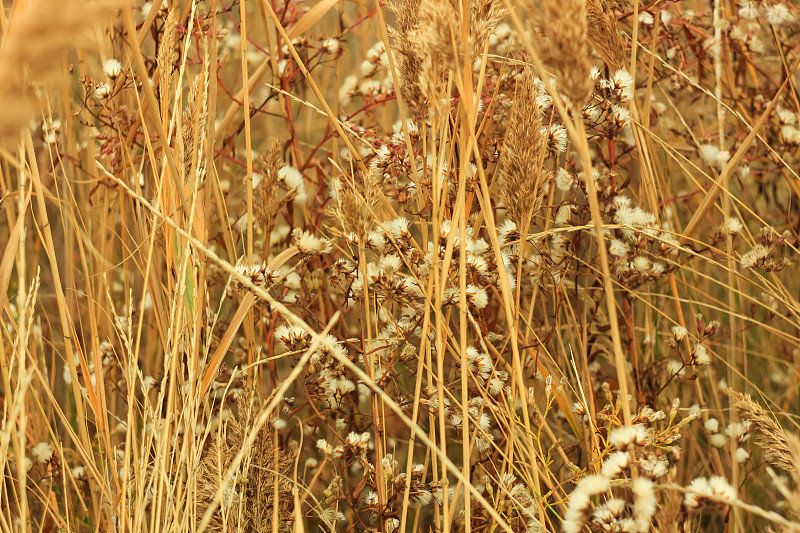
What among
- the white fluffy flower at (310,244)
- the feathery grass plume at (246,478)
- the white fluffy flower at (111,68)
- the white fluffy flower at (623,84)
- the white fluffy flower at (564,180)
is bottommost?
the feathery grass plume at (246,478)

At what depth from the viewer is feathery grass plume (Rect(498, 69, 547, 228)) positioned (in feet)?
2.63

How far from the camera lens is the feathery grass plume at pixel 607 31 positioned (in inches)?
39.9

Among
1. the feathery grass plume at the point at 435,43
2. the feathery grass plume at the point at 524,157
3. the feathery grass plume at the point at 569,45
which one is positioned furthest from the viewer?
the feathery grass plume at the point at 524,157

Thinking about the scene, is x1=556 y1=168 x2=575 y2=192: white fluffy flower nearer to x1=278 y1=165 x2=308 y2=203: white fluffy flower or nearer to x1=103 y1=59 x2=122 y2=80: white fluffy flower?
x1=278 y1=165 x2=308 y2=203: white fluffy flower

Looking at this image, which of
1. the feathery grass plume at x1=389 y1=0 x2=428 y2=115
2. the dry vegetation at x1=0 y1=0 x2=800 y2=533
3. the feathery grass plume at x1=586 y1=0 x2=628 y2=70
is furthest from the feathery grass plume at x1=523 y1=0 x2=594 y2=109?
the feathery grass plume at x1=586 y1=0 x2=628 y2=70

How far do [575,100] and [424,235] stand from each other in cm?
52

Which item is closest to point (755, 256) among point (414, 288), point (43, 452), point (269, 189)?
point (414, 288)

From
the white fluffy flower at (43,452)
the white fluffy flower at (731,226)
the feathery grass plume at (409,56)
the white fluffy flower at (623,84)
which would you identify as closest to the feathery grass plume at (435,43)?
the feathery grass plume at (409,56)

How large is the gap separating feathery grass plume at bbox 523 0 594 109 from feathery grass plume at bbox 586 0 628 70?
47 centimetres

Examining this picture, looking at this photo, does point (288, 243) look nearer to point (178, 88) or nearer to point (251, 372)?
point (251, 372)

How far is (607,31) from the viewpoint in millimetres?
1026

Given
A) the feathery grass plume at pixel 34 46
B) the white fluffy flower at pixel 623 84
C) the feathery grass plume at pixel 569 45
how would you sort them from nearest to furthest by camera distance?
the feathery grass plume at pixel 34 46 < the feathery grass plume at pixel 569 45 < the white fluffy flower at pixel 623 84

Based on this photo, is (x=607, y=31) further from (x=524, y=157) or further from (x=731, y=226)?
(x=731, y=226)

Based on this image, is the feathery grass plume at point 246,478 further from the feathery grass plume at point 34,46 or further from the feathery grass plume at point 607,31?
the feathery grass plume at point 607,31
